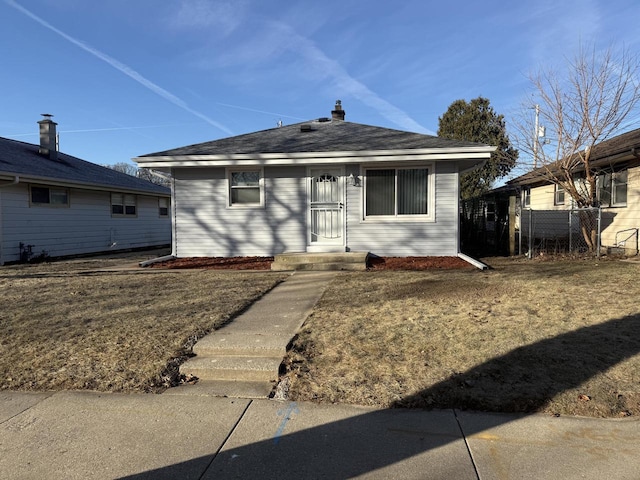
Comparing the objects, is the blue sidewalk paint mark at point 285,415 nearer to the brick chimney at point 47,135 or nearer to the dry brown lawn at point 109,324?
the dry brown lawn at point 109,324

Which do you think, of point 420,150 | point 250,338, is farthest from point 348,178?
point 250,338

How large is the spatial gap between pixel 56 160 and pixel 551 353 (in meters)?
19.0

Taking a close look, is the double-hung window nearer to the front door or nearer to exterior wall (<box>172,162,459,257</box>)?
exterior wall (<box>172,162,459,257</box>)

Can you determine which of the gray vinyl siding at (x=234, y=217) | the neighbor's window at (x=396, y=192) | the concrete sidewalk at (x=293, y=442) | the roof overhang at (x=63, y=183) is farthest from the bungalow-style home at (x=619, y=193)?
the roof overhang at (x=63, y=183)

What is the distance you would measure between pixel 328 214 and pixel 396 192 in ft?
6.14

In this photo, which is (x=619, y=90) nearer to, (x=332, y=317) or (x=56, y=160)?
(x=332, y=317)

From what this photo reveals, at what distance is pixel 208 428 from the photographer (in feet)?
9.77

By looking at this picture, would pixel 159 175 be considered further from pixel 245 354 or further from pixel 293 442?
pixel 293 442

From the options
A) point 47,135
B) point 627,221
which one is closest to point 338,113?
point 627,221

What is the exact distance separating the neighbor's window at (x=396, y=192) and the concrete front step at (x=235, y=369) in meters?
7.57

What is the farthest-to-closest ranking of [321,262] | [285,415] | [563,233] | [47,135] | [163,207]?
1. [163,207]
2. [47,135]
3. [563,233]
4. [321,262]
5. [285,415]

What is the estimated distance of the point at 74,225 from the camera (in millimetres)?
15242

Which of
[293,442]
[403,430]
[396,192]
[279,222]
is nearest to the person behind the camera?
[293,442]

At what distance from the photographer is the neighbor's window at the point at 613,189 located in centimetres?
1208
